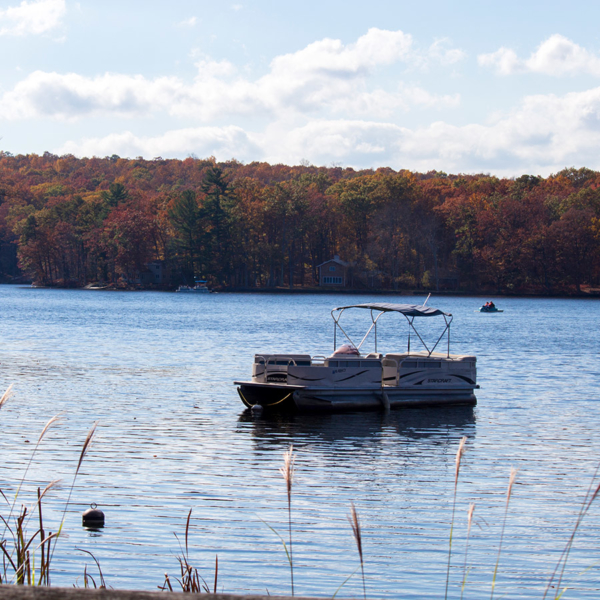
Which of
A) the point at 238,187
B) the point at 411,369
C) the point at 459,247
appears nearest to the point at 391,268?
the point at 459,247

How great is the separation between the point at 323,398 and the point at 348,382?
1.00 m

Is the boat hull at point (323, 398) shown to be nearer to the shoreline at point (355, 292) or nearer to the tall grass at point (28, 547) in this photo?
the tall grass at point (28, 547)

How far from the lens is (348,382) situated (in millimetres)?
25031

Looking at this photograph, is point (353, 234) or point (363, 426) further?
point (353, 234)

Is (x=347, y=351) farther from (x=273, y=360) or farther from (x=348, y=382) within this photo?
(x=273, y=360)

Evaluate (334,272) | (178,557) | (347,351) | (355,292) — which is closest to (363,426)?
(347,351)

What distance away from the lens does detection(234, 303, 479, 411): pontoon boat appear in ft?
80.7

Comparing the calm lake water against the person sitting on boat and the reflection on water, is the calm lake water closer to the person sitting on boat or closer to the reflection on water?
the reflection on water

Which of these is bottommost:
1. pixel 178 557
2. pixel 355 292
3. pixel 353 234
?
pixel 178 557

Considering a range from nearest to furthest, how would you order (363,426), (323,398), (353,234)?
1. (363,426)
2. (323,398)
3. (353,234)

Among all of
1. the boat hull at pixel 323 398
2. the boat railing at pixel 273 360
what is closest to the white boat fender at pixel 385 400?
the boat hull at pixel 323 398

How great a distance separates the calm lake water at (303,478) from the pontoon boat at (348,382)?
0.63 m

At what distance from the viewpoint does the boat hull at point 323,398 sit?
24453 millimetres

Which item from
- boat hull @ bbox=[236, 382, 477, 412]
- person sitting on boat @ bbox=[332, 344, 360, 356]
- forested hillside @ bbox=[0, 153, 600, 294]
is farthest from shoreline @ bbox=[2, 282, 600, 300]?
boat hull @ bbox=[236, 382, 477, 412]
